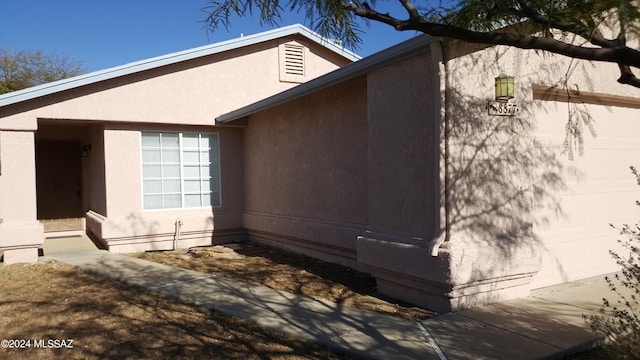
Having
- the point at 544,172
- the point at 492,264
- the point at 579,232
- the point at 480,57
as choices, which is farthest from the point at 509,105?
the point at 579,232

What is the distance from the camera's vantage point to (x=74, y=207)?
1270 centimetres

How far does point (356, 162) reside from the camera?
299 inches

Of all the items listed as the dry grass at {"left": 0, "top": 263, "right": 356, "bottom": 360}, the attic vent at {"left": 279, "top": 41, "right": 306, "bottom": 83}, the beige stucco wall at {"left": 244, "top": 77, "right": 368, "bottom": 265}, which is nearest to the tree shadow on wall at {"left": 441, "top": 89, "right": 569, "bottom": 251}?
the beige stucco wall at {"left": 244, "top": 77, "right": 368, "bottom": 265}

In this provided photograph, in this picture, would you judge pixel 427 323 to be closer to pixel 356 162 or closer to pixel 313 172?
pixel 356 162

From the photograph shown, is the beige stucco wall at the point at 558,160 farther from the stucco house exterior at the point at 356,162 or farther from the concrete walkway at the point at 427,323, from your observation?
the concrete walkway at the point at 427,323

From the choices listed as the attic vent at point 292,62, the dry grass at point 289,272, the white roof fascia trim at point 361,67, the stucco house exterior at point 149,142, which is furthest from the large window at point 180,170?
the attic vent at point 292,62

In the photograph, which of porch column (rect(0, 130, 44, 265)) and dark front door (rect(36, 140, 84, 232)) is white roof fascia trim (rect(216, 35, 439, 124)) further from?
dark front door (rect(36, 140, 84, 232))

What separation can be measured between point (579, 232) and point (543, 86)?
212 cm

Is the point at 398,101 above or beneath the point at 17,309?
above

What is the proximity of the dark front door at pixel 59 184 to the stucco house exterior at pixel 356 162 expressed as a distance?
0.05 m

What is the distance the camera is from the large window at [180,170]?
10375mm

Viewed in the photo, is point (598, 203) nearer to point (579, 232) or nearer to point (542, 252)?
point (579, 232)

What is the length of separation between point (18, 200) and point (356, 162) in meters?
6.02

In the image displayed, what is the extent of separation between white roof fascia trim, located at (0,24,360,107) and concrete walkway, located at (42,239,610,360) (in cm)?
398
